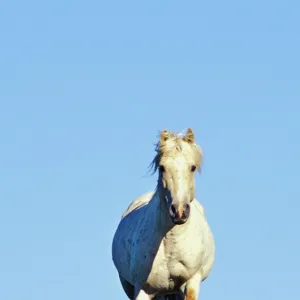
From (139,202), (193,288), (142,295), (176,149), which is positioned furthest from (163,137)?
(139,202)

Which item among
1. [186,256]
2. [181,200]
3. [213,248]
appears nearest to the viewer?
[181,200]

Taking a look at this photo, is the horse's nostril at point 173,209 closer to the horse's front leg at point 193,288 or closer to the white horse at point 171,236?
the white horse at point 171,236

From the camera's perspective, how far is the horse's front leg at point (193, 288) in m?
16.9

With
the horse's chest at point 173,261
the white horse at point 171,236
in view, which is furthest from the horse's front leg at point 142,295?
the horse's chest at point 173,261

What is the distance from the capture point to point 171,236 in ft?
54.5

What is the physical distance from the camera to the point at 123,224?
18.7 meters

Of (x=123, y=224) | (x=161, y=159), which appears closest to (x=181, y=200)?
(x=161, y=159)

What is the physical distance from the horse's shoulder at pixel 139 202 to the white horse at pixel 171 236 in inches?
38.9

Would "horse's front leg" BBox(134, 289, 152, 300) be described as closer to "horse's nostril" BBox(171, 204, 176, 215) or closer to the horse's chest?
the horse's chest

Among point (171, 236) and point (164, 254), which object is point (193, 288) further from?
point (171, 236)

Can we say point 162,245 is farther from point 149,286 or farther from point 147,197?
point 147,197

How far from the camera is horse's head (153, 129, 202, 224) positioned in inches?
614

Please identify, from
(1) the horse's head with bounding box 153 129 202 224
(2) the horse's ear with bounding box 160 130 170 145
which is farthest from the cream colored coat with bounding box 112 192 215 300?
(2) the horse's ear with bounding box 160 130 170 145

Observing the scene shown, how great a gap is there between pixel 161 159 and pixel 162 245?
119 centimetres
